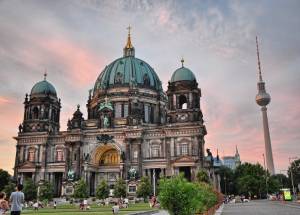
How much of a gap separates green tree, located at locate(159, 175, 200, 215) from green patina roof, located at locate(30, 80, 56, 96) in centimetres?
7485

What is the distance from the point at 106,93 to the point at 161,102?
14.7 metres

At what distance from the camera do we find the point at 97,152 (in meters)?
82.9

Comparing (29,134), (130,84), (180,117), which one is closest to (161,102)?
(130,84)

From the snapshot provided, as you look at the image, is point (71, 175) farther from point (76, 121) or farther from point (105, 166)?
point (76, 121)

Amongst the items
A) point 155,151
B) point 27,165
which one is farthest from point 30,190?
point 155,151

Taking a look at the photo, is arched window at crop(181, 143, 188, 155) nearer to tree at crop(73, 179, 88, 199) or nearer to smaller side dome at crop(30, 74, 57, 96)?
tree at crop(73, 179, 88, 199)

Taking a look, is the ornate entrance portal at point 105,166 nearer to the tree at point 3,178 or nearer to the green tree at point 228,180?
the tree at point 3,178

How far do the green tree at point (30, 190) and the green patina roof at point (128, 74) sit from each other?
104ft

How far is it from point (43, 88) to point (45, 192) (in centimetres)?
2944

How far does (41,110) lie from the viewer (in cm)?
8888

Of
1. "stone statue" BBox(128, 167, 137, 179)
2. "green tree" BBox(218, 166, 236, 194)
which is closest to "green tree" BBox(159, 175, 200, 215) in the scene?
"stone statue" BBox(128, 167, 137, 179)

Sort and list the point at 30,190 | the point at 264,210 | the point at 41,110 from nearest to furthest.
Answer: the point at 264,210, the point at 30,190, the point at 41,110

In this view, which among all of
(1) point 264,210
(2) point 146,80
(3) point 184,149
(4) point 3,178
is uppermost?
(2) point 146,80

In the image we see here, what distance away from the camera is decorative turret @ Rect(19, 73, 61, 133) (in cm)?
8806
